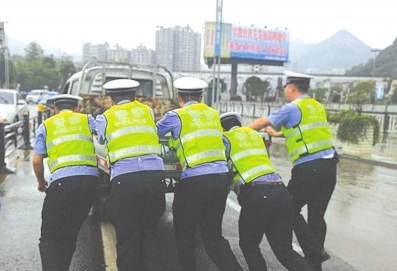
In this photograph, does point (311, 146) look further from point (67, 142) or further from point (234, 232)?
point (67, 142)

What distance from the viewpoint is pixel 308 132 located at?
12.9ft

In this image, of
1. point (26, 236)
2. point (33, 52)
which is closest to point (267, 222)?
point (26, 236)

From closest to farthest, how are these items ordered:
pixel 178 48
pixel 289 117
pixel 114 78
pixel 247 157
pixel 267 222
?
1. pixel 267 222
2. pixel 247 157
3. pixel 289 117
4. pixel 114 78
5. pixel 178 48

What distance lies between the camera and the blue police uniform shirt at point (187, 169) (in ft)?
11.3

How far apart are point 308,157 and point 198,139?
113 centimetres

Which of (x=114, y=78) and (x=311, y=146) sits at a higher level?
(x=114, y=78)

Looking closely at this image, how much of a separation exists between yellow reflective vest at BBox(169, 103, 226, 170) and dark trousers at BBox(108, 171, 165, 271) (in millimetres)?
300

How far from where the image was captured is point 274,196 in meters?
3.34

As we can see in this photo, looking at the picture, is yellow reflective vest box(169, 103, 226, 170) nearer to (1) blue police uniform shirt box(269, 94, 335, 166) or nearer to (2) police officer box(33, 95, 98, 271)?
(1) blue police uniform shirt box(269, 94, 335, 166)

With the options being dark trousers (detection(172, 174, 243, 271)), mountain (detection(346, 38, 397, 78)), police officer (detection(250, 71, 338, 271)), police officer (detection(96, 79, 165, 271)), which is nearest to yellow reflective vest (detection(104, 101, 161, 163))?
police officer (detection(96, 79, 165, 271))

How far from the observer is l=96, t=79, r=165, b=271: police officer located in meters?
3.22

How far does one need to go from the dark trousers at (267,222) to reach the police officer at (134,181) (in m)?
0.71

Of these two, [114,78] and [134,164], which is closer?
[134,164]

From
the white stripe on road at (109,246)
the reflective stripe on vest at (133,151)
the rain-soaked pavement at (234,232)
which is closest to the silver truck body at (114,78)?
the rain-soaked pavement at (234,232)
